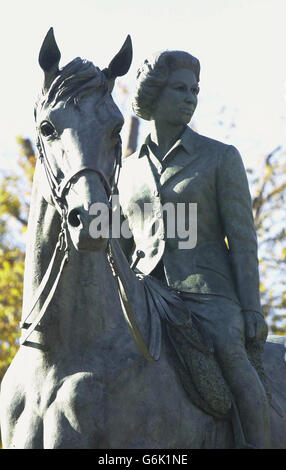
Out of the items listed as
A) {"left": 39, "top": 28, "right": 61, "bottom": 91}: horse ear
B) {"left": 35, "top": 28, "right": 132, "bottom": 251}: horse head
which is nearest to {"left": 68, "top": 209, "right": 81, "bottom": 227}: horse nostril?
{"left": 35, "top": 28, "right": 132, "bottom": 251}: horse head

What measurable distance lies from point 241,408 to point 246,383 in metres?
0.15

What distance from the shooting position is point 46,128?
4.70m

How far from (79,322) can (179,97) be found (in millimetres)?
1842

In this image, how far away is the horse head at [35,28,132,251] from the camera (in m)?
4.36

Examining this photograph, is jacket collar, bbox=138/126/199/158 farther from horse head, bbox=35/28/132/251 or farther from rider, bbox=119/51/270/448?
horse head, bbox=35/28/132/251

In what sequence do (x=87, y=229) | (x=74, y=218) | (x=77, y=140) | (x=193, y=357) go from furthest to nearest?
(x=193, y=357), (x=77, y=140), (x=74, y=218), (x=87, y=229)

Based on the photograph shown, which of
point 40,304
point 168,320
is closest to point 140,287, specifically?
point 168,320

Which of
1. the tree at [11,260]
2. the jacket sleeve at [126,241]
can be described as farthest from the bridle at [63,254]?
the tree at [11,260]

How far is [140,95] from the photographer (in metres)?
6.13

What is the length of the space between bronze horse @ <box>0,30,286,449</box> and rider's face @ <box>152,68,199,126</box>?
1.00 metres

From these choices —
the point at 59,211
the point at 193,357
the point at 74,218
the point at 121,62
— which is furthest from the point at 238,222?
the point at 74,218

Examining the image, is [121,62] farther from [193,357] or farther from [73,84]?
[193,357]

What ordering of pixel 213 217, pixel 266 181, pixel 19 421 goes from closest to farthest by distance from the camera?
pixel 19 421 < pixel 213 217 < pixel 266 181
